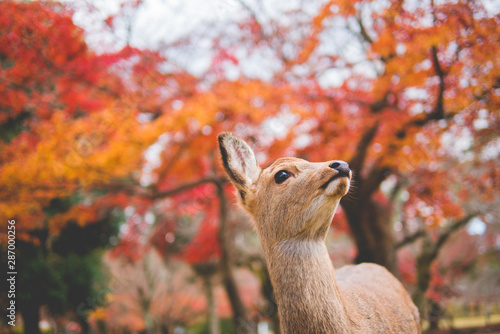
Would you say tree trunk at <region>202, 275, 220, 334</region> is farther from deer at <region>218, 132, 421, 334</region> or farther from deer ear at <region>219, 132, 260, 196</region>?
deer ear at <region>219, 132, 260, 196</region>

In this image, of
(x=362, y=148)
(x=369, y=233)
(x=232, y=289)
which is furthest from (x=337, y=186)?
(x=232, y=289)

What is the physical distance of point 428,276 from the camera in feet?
26.9

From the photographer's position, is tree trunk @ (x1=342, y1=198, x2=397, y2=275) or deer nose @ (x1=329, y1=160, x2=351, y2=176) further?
tree trunk @ (x1=342, y1=198, x2=397, y2=275)

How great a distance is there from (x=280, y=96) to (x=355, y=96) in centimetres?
163

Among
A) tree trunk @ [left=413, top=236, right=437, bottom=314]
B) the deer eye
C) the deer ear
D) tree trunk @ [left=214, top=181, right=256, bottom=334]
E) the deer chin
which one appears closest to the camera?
the deer chin

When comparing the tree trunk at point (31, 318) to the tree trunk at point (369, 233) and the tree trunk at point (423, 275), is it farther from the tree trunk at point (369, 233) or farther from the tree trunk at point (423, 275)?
the tree trunk at point (423, 275)

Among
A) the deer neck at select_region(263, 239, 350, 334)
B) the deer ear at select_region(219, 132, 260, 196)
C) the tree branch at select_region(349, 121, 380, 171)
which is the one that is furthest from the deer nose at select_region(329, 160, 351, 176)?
the tree branch at select_region(349, 121, 380, 171)

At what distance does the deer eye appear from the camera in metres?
2.01

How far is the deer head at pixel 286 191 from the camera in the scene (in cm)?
179

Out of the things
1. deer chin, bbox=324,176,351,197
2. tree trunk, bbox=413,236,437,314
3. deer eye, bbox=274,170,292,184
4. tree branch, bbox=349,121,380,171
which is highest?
tree branch, bbox=349,121,380,171

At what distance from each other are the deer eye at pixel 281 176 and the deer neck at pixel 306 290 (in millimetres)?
383

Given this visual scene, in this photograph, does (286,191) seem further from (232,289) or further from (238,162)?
(232,289)

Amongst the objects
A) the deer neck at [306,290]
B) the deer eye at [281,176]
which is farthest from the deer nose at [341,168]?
the deer neck at [306,290]

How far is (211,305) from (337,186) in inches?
509
